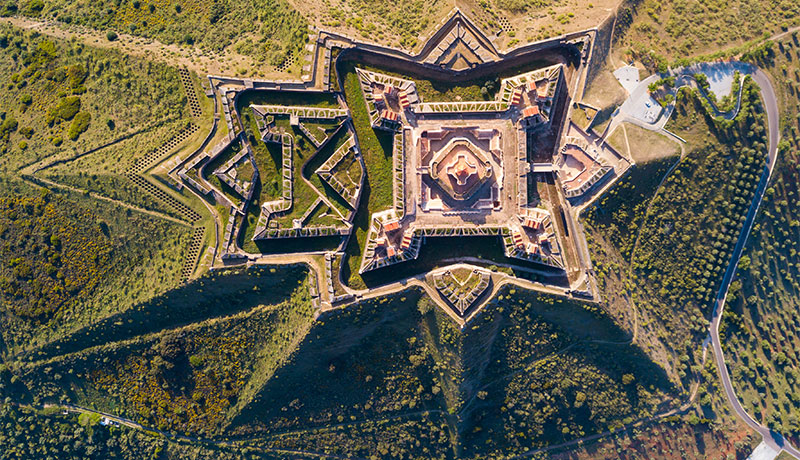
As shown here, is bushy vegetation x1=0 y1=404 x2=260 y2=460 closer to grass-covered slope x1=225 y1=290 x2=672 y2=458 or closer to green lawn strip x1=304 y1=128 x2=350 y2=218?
grass-covered slope x1=225 y1=290 x2=672 y2=458

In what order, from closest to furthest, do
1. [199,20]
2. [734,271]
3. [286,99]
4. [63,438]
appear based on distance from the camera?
[286,99], [199,20], [734,271], [63,438]

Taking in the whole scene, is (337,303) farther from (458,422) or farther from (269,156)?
(458,422)

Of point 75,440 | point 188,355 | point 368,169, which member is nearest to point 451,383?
point 368,169

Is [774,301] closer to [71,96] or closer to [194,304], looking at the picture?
[194,304]

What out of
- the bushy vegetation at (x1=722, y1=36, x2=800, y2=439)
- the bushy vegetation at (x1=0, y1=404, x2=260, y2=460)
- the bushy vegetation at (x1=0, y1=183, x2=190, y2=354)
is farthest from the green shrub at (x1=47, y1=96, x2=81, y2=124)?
the bushy vegetation at (x1=722, y1=36, x2=800, y2=439)

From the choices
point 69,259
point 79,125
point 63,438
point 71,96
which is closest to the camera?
point 69,259

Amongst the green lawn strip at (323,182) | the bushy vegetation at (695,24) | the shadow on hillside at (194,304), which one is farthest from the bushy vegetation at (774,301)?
the shadow on hillside at (194,304)

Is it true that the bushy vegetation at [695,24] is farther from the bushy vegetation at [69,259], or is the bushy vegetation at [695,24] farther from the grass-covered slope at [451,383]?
the bushy vegetation at [69,259]

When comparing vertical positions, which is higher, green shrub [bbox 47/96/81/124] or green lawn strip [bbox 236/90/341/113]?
green lawn strip [bbox 236/90/341/113]
